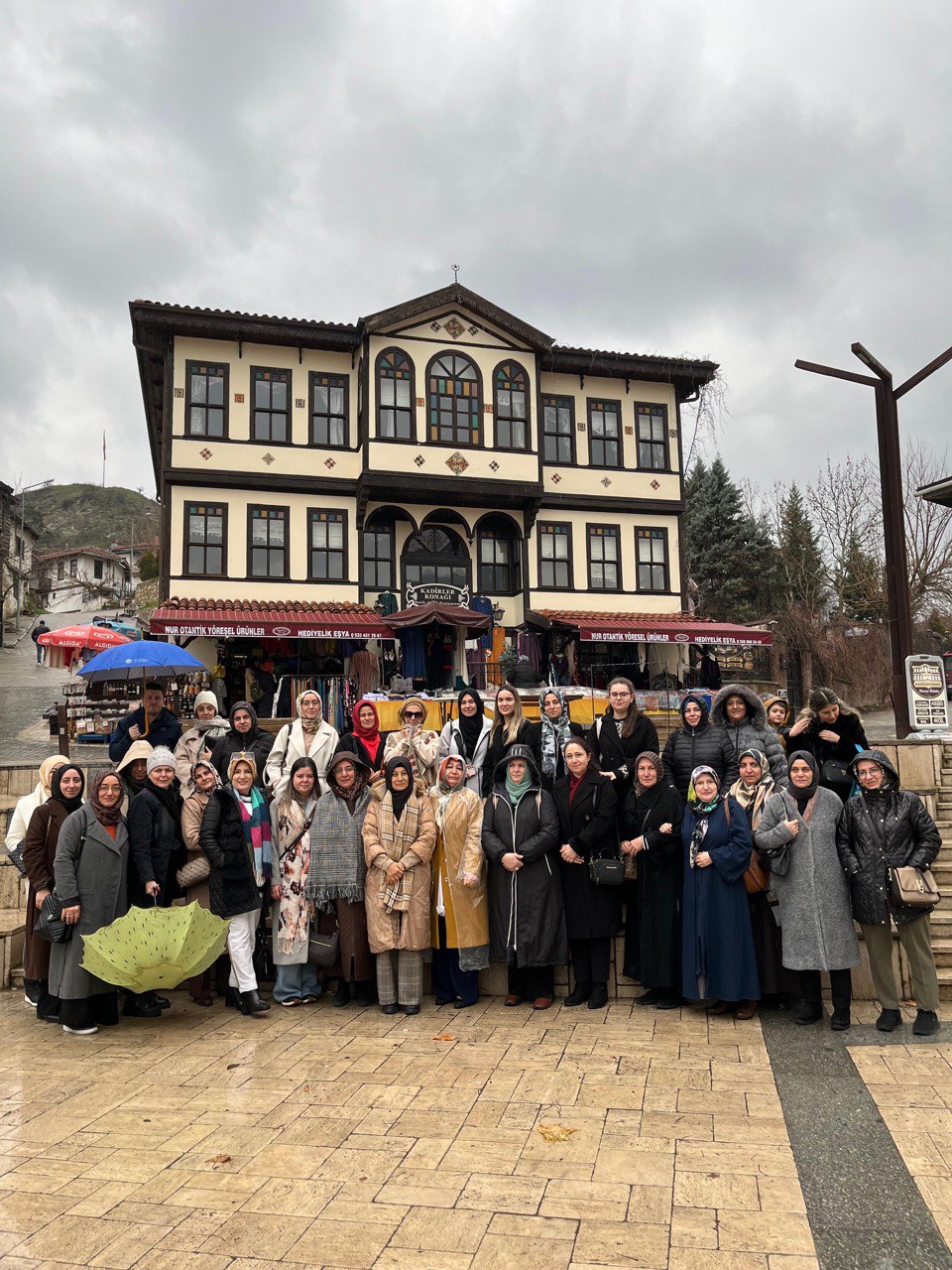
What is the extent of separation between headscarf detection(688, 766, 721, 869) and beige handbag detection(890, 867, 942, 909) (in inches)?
48.9

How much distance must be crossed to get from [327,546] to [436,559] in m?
2.49

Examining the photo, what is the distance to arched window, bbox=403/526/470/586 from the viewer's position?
67.8 feet

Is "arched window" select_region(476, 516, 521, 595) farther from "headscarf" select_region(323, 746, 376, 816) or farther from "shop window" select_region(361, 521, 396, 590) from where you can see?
"headscarf" select_region(323, 746, 376, 816)

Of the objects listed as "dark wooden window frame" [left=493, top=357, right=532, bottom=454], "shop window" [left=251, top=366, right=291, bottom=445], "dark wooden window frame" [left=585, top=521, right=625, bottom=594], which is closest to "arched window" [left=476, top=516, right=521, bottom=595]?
"dark wooden window frame" [left=493, top=357, right=532, bottom=454]

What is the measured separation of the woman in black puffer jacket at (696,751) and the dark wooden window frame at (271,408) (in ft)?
48.3

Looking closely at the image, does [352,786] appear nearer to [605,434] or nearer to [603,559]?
[603,559]

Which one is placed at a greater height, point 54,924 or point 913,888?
point 913,888

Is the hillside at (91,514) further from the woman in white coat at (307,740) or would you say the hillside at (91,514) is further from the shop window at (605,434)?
the woman in white coat at (307,740)

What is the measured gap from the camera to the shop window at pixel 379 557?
20406 millimetres

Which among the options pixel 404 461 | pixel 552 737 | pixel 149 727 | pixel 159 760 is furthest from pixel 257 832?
pixel 404 461

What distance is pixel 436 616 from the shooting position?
1820cm

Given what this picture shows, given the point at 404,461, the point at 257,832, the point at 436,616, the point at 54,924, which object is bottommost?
the point at 54,924

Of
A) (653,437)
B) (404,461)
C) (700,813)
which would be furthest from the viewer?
(653,437)

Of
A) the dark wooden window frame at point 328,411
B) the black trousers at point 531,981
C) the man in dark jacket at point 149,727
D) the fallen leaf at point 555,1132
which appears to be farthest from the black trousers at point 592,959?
the dark wooden window frame at point 328,411
